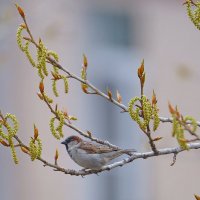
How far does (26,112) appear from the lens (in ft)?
48.5

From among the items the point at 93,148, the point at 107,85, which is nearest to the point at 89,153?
the point at 93,148

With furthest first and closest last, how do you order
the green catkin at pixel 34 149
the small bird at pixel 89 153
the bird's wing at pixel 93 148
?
the bird's wing at pixel 93 148 → the small bird at pixel 89 153 → the green catkin at pixel 34 149

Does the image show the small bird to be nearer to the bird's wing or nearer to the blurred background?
the bird's wing

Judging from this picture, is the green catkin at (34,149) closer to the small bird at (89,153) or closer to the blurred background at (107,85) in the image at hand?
the small bird at (89,153)

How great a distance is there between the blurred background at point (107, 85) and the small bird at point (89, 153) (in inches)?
278

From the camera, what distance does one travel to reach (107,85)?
15.2 metres

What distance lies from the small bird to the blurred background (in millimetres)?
7053

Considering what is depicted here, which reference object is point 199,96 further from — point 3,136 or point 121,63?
point 3,136

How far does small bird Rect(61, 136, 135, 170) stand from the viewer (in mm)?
6266

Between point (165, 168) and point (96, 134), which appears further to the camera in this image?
point (165, 168)

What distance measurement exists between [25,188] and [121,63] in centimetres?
275

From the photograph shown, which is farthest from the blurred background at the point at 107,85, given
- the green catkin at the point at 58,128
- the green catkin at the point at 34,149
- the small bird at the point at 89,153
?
the green catkin at the point at 34,149

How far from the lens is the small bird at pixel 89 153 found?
627cm

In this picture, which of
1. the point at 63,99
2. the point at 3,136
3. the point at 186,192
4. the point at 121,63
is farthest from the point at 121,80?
the point at 3,136
